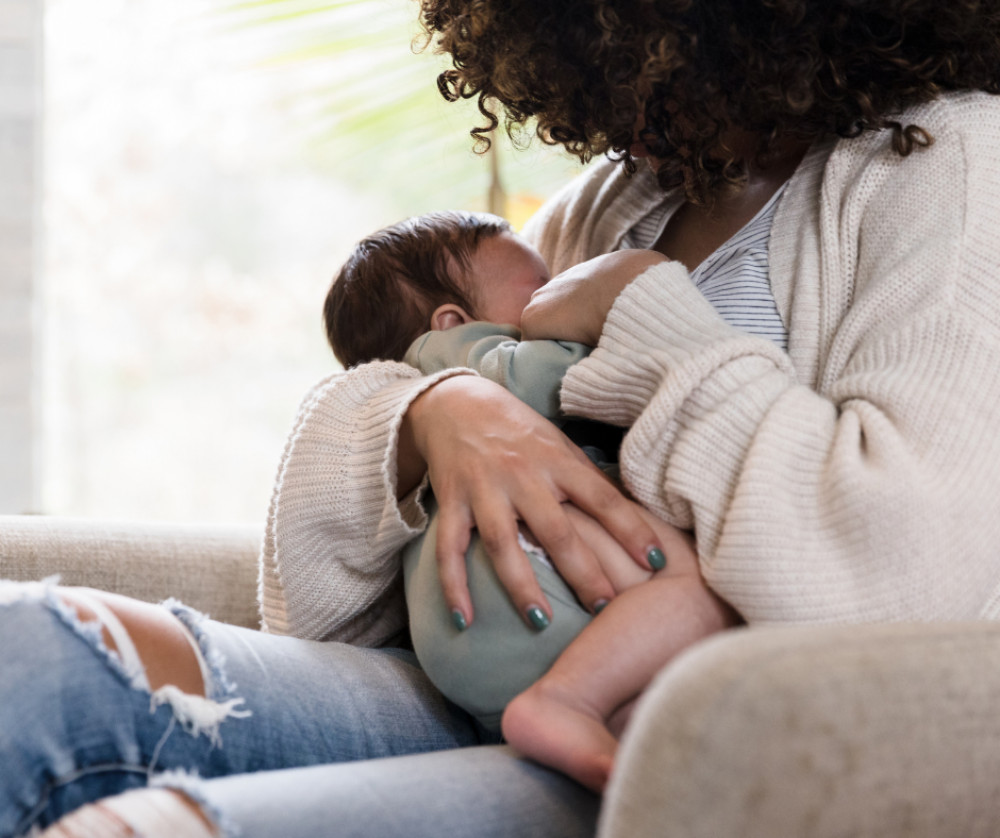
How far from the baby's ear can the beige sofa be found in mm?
691

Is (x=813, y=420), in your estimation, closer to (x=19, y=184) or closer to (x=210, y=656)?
(x=210, y=656)

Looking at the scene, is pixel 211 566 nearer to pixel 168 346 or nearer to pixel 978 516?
pixel 978 516

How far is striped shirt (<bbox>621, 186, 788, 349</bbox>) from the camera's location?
0.98 meters

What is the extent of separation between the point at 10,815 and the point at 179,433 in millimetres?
2567

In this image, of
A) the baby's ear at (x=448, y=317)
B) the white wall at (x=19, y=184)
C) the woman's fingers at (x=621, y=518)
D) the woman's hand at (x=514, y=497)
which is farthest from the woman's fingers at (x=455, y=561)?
the white wall at (x=19, y=184)

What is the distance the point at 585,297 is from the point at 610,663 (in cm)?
38

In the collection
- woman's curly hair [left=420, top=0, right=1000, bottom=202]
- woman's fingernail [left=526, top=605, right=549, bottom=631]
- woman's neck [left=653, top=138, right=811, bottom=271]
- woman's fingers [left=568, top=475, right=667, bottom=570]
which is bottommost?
woman's fingernail [left=526, top=605, right=549, bottom=631]

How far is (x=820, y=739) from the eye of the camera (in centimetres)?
50

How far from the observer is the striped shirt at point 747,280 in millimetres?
985

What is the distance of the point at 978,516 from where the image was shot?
0.74 m

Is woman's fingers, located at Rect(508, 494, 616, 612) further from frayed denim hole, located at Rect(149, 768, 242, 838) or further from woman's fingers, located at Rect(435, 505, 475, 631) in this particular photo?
frayed denim hole, located at Rect(149, 768, 242, 838)

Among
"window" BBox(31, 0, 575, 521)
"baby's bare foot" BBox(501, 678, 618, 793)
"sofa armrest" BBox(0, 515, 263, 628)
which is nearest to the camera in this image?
"baby's bare foot" BBox(501, 678, 618, 793)

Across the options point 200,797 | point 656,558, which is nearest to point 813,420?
point 656,558

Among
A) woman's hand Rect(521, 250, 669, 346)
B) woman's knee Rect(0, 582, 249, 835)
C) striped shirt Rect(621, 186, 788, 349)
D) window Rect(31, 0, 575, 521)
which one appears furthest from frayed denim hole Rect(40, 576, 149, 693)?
window Rect(31, 0, 575, 521)
